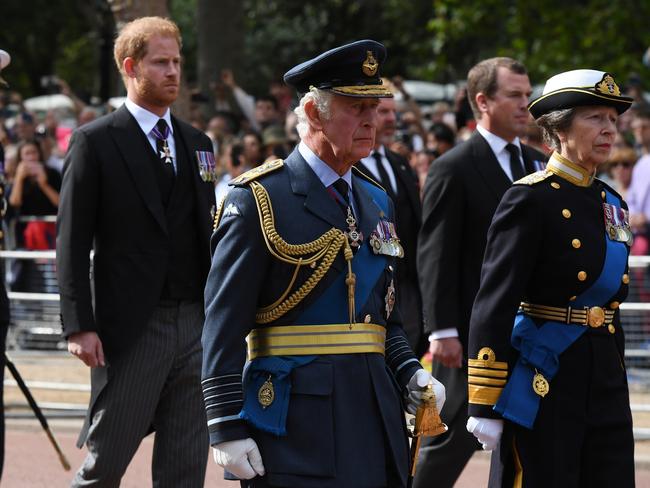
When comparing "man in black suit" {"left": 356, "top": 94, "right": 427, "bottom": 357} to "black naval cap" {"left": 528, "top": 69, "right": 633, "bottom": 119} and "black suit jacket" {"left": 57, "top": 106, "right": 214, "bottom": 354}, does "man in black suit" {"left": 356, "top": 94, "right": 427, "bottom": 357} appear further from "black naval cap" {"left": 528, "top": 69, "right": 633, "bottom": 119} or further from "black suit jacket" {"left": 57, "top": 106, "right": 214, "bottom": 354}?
"black naval cap" {"left": 528, "top": 69, "right": 633, "bottom": 119}

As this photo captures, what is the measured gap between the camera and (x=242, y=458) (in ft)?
13.4

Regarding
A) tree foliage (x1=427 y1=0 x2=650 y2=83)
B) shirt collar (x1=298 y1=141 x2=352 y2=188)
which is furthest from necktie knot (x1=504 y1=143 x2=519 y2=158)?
tree foliage (x1=427 y1=0 x2=650 y2=83)

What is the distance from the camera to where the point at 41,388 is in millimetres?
10422

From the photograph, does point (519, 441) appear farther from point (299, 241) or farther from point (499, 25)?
point (499, 25)

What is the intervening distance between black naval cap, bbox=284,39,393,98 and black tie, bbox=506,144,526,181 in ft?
7.32

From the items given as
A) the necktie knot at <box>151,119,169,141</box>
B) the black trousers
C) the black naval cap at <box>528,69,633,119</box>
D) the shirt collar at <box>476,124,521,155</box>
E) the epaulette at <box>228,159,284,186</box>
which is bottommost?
the black trousers

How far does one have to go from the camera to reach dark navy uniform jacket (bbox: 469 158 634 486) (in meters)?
4.86

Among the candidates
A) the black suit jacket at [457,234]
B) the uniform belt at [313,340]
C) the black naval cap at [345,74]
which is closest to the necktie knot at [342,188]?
the black naval cap at [345,74]

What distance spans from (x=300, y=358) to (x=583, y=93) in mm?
1555

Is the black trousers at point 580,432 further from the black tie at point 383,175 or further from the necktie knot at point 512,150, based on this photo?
the black tie at point 383,175

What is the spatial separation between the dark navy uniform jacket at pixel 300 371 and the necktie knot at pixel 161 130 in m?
1.70

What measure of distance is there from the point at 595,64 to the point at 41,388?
15036 mm

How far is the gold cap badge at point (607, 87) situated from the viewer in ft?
16.5

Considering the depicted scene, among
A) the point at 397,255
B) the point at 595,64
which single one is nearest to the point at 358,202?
the point at 397,255
